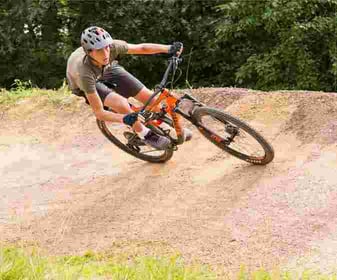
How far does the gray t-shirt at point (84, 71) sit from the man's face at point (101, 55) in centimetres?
11

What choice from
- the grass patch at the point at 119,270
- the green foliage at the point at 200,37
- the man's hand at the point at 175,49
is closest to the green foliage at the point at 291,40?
the green foliage at the point at 200,37

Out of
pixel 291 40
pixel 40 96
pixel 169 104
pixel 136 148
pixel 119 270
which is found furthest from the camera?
pixel 291 40

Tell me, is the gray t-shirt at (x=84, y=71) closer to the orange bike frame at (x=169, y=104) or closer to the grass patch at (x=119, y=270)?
the orange bike frame at (x=169, y=104)

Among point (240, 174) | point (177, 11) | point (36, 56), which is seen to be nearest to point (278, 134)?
point (240, 174)

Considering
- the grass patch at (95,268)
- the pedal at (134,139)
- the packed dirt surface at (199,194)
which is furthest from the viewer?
the pedal at (134,139)

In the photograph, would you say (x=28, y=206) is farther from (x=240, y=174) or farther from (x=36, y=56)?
(x=36, y=56)

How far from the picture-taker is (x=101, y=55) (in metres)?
5.27

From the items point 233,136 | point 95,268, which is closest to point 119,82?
point 233,136

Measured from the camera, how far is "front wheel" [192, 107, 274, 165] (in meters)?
5.49

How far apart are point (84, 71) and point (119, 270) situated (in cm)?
189

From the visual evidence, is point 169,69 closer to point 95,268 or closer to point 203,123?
point 203,123

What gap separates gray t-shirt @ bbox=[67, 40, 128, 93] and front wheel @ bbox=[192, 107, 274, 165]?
960 millimetres

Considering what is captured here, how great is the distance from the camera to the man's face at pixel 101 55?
17.2 feet

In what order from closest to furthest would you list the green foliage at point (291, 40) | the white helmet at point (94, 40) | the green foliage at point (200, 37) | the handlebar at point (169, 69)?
1. the white helmet at point (94, 40)
2. the handlebar at point (169, 69)
3. the green foliage at point (291, 40)
4. the green foliage at point (200, 37)
